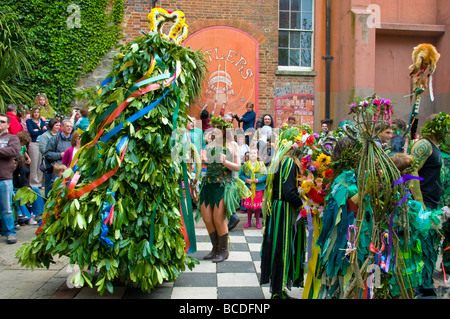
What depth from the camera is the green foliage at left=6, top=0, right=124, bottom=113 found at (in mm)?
10859

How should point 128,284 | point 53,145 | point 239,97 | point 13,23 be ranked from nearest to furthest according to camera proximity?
point 128,284 → point 53,145 → point 13,23 → point 239,97

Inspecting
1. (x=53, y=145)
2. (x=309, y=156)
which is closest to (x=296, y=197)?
(x=309, y=156)

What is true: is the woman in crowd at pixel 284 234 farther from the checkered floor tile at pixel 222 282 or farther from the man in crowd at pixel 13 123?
the man in crowd at pixel 13 123

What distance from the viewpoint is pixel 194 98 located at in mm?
10836

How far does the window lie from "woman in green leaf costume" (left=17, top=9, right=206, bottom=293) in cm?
840

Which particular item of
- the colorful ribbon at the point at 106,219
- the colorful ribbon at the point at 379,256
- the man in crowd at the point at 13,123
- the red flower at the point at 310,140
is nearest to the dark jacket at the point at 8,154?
the man in crowd at the point at 13,123

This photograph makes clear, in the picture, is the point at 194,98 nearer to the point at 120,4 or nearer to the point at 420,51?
the point at 120,4

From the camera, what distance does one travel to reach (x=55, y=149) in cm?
700

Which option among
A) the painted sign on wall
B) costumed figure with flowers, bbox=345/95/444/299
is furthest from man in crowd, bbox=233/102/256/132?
costumed figure with flowers, bbox=345/95/444/299

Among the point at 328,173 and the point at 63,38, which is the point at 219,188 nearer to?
the point at 328,173

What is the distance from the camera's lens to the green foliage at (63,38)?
428 inches

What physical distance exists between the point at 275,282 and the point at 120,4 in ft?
31.3

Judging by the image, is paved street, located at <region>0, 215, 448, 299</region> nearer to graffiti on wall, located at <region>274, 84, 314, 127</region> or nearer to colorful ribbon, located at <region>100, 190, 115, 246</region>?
colorful ribbon, located at <region>100, 190, 115, 246</region>

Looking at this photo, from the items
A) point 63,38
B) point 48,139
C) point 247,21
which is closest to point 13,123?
point 48,139
